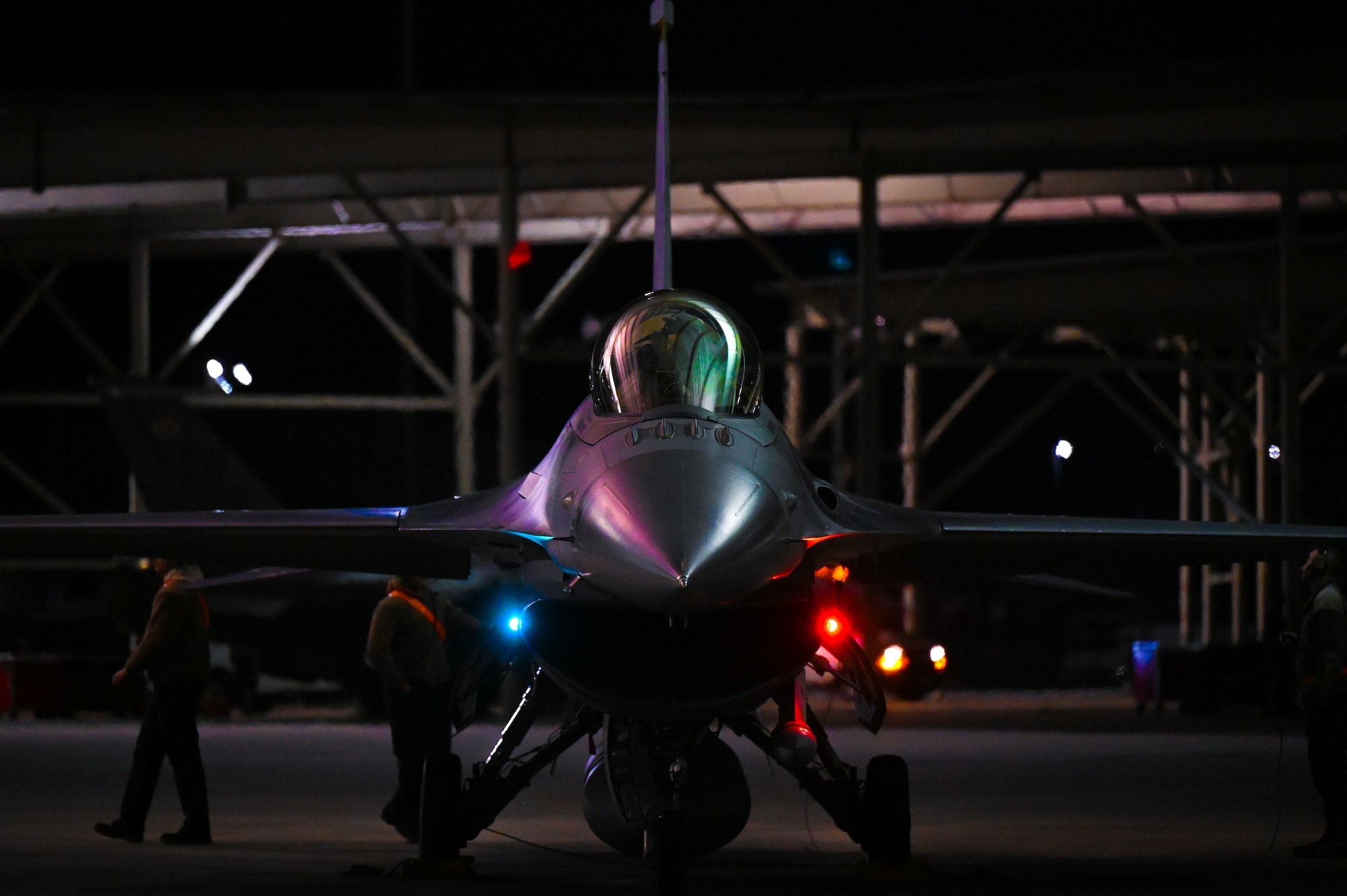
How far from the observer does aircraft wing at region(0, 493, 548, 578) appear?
8.78m

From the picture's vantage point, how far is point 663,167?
1164cm

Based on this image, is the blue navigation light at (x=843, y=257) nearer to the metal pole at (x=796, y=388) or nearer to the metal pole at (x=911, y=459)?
the metal pole at (x=796, y=388)

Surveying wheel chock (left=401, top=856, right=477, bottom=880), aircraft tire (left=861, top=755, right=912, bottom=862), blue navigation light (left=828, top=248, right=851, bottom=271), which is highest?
blue navigation light (left=828, top=248, right=851, bottom=271)

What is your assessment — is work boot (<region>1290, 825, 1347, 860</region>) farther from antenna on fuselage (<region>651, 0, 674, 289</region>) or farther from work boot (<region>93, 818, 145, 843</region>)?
work boot (<region>93, 818, 145, 843</region>)

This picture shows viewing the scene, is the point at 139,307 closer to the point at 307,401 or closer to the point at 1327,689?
the point at 307,401

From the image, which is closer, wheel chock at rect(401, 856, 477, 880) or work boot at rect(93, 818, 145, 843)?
wheel chock at rect(401, 856, 477, 880)

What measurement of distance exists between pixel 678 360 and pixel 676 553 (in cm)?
142

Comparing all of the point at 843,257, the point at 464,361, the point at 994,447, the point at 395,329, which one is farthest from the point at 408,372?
the point at 994,447

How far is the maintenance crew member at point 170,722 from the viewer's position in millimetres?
10594

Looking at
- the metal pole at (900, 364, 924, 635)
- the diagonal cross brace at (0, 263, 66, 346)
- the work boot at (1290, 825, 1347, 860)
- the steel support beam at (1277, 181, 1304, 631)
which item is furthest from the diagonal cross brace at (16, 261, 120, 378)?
the work boot at (1290, 825, 1347, 860)

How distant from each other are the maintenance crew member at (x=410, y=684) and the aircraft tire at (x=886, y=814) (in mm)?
2642

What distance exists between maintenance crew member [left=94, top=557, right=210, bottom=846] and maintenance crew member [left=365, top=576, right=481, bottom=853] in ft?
3.60

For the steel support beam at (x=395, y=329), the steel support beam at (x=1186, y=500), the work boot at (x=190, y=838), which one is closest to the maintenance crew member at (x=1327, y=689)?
the work boot at (x=190, y=838)

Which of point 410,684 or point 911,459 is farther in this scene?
point 911,459
